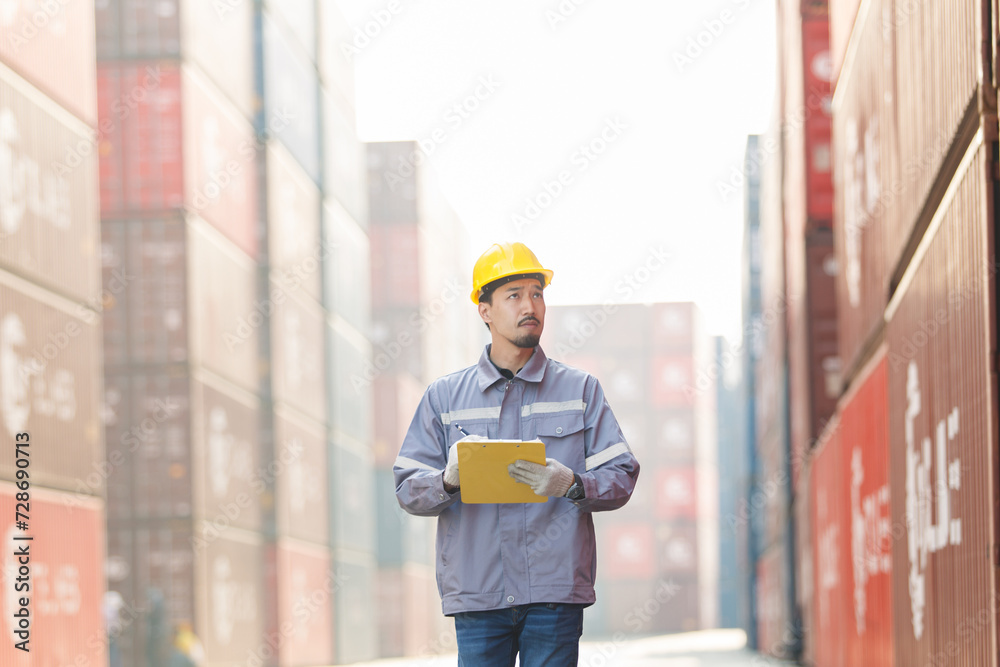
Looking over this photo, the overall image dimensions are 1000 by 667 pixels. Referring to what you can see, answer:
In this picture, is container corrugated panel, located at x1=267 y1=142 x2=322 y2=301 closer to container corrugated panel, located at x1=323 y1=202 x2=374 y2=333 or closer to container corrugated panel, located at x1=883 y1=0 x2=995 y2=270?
container corrugated panel, located at x1=323 y1=202 x2=374 y2=333

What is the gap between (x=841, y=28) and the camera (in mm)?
15367

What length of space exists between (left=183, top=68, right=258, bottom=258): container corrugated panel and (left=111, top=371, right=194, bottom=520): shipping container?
345 cm

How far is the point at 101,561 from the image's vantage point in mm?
19438

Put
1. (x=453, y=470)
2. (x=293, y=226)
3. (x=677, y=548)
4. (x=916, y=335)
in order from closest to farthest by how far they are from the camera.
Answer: (x=453, y=470) → (x=916, y=335) → (x=293, y=226) → (x=677, y=548)

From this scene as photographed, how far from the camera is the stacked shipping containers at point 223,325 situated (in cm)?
2522

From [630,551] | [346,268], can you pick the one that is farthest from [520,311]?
[630,551]

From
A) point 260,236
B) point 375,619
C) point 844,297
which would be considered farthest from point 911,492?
point 375,619

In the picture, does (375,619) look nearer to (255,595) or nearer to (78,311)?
(255,595)

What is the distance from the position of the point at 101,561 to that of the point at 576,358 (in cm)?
4556

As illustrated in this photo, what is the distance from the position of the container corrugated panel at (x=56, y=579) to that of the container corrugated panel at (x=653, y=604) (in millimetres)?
45047

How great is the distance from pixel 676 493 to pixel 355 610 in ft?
83.8

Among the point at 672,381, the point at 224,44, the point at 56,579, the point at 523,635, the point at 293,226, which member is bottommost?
the point at 56,579

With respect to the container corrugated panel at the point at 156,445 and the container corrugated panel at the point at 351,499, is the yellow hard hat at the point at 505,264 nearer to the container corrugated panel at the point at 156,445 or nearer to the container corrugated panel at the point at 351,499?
the container corrugated panel at the point at 156,445

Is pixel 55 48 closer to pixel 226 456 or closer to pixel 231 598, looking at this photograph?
pixel 226 456
